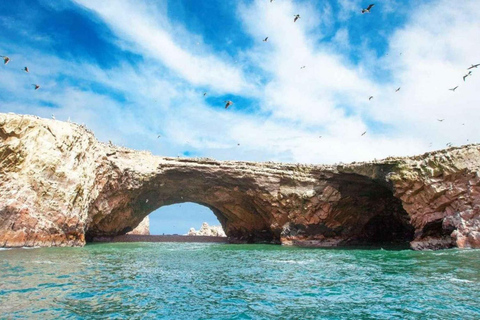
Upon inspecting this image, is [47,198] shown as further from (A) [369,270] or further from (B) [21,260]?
(A) [369,270]

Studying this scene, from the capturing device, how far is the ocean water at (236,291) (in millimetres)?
8180

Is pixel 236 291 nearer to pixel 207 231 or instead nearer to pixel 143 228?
pixel 143 228

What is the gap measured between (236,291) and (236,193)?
1003 inches

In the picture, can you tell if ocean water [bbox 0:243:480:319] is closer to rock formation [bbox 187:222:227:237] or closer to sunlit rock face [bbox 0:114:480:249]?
sunlit rock face [bbox 0:114:480:249]

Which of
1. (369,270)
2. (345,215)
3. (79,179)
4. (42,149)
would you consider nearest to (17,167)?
(42,149)

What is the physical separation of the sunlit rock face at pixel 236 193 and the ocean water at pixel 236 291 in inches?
350

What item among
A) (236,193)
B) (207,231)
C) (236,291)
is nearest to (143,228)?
(207,231)

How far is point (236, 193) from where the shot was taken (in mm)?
36219

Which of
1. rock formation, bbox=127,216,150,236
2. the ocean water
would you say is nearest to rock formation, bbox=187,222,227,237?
rock formation, bbox=127,216,150,236

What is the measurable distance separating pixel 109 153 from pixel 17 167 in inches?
329

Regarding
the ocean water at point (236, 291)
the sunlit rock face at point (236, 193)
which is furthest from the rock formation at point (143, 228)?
the ocean water at point (236, 291)

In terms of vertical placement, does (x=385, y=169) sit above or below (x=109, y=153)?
below

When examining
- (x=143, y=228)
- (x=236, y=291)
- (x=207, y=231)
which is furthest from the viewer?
(x=207, y=231)

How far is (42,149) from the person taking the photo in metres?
24.7
